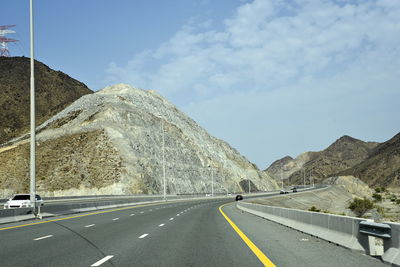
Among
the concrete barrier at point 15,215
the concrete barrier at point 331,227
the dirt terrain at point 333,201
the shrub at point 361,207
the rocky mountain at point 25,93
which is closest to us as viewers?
the concrete barrier at point 331,227

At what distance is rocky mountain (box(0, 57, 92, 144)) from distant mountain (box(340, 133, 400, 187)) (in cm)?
10432

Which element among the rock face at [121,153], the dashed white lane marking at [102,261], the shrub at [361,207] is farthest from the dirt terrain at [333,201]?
the dashed white lane marking at [102,261]

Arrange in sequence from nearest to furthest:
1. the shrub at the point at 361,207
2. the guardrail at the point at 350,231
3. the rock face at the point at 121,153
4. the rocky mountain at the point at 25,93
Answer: the guardrail at the point at 350,231
the shrub at the point at 361,207
the rock face at the point at 121,153
the rocky mountain at the point at 25,93

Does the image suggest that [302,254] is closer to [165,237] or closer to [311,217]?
[311,217]

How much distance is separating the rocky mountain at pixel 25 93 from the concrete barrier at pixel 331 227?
376 ft

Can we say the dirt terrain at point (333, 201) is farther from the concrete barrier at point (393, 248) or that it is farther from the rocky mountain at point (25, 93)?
the rocky mountain at point (25, 93)

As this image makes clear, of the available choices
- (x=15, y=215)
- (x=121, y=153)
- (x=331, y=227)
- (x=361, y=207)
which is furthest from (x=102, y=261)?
(x=121, y=153)

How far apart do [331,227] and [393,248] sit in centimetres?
409

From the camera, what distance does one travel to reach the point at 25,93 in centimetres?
14512

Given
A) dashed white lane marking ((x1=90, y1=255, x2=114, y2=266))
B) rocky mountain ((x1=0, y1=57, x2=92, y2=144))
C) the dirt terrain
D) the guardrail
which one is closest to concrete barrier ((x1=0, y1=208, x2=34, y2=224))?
the guardrail

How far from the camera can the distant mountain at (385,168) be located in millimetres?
160375

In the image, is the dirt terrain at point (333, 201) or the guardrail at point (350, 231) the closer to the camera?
the guardrail at point (350, 231)

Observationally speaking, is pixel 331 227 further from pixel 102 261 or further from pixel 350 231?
pixel 102 261

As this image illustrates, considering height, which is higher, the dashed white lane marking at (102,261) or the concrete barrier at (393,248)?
the concrete barrier at (393,248)
